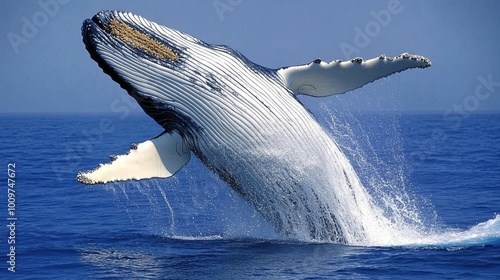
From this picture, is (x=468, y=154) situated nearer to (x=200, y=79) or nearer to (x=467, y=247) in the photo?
(x=467, y=247)

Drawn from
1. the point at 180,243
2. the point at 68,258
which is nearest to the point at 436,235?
the point at 180,243

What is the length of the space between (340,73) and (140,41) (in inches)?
118

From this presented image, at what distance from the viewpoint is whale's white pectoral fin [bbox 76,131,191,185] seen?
1053 cm

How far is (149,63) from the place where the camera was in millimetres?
10367

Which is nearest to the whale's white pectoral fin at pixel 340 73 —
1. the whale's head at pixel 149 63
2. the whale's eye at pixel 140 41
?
the whale's head at pixel 149 63

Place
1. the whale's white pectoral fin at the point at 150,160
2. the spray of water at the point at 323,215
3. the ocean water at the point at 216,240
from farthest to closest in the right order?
the spray of water at the point at 323,215 < the whale's white pectoral fin at the point at 150,160 < the ocean water at the point at 216,240

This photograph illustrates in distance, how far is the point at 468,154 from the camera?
3391cm

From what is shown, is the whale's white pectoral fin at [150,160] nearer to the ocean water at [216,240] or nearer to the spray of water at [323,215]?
the ocean water at [216,240]

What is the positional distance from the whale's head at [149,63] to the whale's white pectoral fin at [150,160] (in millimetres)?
562

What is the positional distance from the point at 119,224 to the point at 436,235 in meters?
6.15

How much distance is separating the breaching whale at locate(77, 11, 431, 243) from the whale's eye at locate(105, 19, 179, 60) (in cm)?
1

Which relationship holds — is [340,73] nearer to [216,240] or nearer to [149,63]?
[149,63]

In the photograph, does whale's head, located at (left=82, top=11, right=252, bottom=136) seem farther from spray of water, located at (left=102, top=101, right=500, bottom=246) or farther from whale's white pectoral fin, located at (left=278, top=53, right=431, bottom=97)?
whale's white pectoral fin, located at (left=278, top=53, right=431, bottom=97)

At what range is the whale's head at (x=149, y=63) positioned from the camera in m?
10.4
